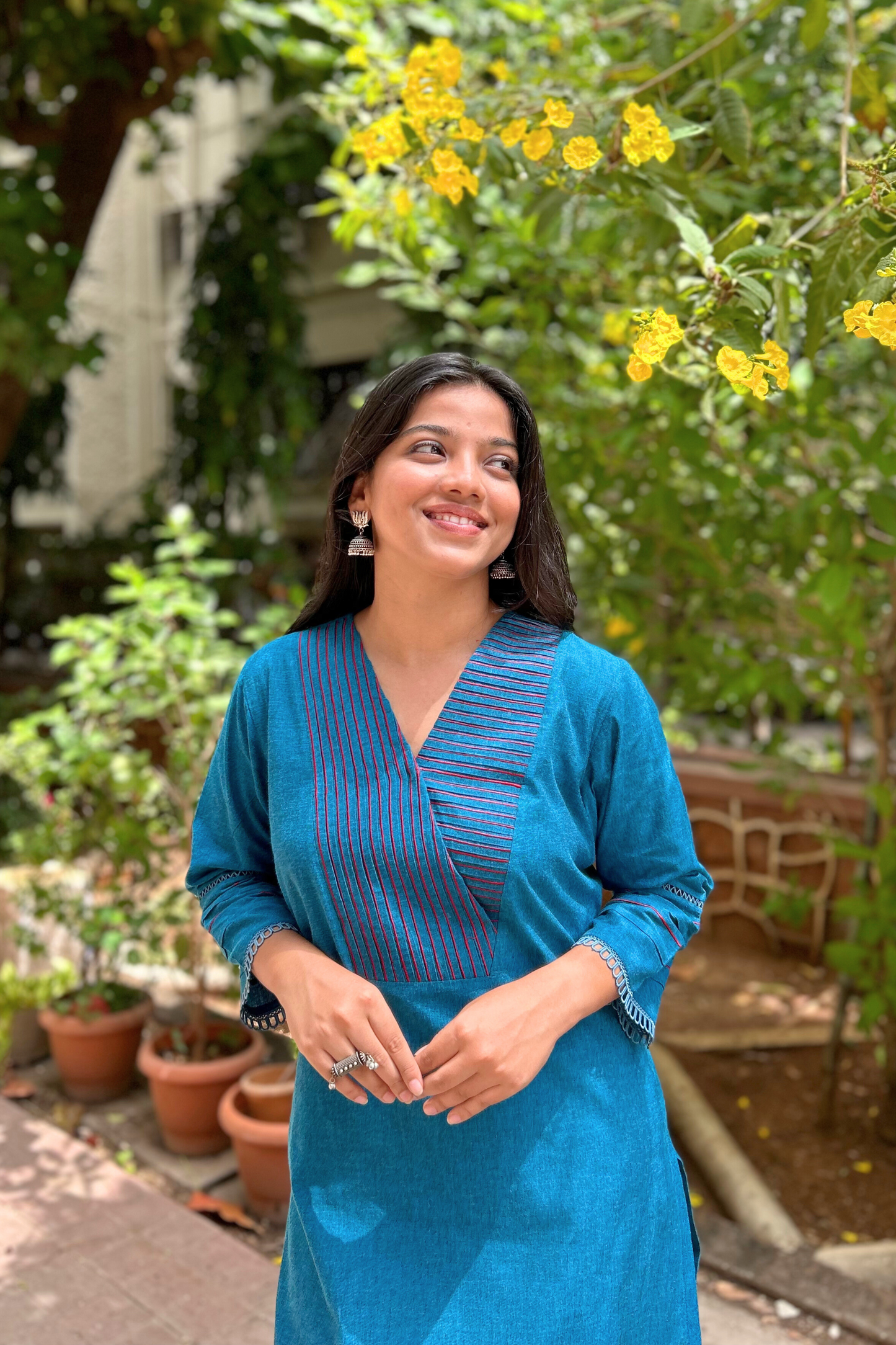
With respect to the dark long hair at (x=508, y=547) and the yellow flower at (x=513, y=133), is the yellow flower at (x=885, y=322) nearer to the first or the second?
the dark long hair at (x=508, y=547)

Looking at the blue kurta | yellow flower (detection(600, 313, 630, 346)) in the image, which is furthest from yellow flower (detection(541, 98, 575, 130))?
yellow flower (detection(600, 313, 630, 346))

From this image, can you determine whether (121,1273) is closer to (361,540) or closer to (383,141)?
(361,540)

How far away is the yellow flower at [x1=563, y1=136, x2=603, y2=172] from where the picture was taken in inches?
59.6

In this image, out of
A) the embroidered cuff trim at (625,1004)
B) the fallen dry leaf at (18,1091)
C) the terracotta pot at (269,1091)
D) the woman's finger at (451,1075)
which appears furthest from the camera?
the fallen dry leaf at (18,1091)

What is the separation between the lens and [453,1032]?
1.12 metres

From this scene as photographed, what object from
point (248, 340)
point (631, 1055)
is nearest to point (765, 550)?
point (631, 1055)

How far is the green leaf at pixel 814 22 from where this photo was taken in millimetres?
1800

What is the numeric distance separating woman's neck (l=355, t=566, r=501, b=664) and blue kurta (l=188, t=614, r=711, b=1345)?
44 millimetres

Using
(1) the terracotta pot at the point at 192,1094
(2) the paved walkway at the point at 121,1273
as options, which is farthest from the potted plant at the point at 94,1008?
(2) the paved walkway at the point at 121,1273

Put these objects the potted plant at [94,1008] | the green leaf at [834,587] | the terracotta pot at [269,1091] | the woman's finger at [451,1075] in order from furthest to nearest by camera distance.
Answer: the potted plant at [94,1008]
the terracotta pot at [269,1091]
the green leaf at [834,587]
the woman's finger at [451,1075]

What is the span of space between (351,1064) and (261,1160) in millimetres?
1798

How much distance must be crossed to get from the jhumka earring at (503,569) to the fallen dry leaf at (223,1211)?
2038 millimetres

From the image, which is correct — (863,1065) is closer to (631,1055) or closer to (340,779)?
(631,1055)

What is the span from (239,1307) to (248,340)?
681cm
